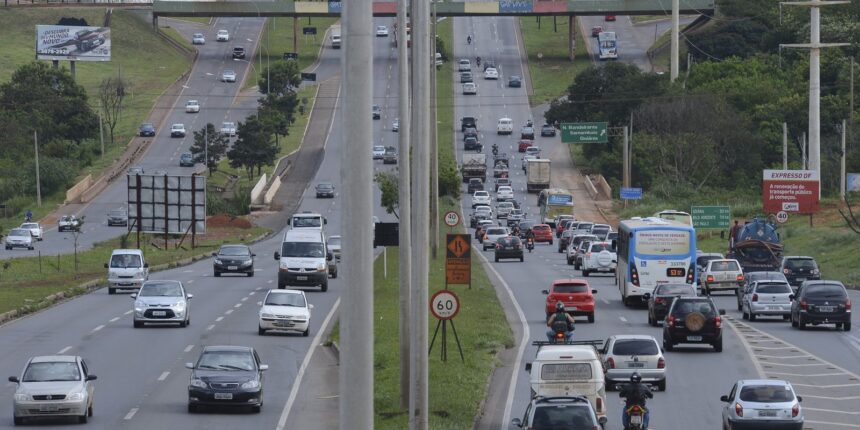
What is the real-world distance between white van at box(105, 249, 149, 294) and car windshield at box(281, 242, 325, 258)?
647cm

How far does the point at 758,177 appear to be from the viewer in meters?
125

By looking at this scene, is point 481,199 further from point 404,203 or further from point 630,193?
point 404,203

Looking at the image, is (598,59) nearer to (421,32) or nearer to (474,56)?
Result: (474,56)

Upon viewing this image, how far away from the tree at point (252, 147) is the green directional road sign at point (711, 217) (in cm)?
5216

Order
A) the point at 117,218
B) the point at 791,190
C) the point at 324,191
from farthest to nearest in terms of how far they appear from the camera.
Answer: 1. the point at 324,191
2. the point at 117,218
3. the point at 791,190

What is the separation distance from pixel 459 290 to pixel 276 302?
40.5 feet

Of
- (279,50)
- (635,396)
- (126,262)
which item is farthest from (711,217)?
(279,50)

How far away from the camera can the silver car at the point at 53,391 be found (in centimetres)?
2809

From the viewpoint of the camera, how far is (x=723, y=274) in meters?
60.8

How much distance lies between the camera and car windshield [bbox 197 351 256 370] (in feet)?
101

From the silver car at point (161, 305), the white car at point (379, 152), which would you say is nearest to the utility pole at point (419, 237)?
the silver car at point (161, 305)

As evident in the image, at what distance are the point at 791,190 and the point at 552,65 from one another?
9862cm

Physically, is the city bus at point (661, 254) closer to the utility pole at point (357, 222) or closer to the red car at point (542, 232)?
the utility pole at point (357, 222)

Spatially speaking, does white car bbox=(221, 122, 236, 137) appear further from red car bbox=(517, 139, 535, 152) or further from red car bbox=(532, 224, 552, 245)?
red car bbox=(532, 224, 552, 245)
